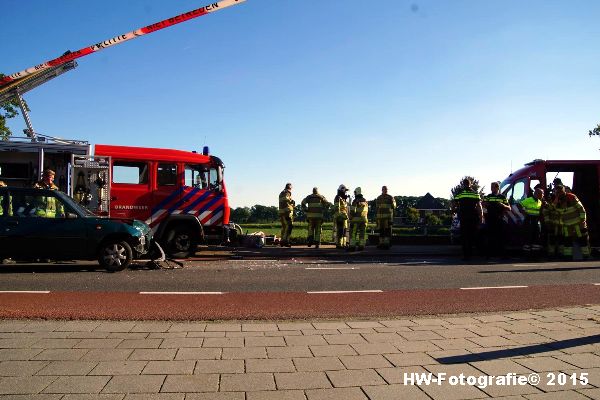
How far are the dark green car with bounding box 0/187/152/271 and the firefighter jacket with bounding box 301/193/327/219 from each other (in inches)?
254

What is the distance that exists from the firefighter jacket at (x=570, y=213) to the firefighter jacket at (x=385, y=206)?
14.8 feet

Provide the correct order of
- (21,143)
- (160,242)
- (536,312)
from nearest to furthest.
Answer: (536,312) < (21,143) < (160,242)

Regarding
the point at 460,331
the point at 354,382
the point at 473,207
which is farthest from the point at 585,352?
the point at 473,207

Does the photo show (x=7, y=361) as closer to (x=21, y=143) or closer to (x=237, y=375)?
(x=237, y=375)

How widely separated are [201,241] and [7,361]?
8.22 metres

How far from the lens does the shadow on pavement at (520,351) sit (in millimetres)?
4109

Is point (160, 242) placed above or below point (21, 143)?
below

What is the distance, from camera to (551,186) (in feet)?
45.8

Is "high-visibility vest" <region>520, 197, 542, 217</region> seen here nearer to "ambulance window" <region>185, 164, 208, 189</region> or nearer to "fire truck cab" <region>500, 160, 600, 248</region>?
"fire truck cab" <region>500, 160, 600, 248</region>

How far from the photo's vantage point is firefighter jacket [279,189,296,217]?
15.2m

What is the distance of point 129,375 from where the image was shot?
363cm

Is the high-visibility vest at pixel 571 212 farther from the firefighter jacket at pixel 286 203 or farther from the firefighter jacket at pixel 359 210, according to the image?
the firefighter jacket at pixel 286 203

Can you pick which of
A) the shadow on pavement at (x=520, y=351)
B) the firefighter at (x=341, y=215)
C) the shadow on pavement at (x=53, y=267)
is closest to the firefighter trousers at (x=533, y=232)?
the firefighter at (x=341, y=215)

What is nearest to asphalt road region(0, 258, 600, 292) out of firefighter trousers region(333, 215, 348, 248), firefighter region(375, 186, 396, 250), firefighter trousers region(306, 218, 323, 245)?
firefighter region(375, 186, 396, 250)
